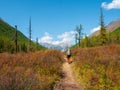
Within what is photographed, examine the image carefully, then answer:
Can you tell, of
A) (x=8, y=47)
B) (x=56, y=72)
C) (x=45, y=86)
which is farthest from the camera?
(x=8, y=47)

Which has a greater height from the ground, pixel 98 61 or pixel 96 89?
pixel 98 61

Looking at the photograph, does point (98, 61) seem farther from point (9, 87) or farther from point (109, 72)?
point (9, 87)

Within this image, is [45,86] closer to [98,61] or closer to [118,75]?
[118,75]

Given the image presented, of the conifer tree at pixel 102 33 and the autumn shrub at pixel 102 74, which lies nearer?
the autumn shrub at pixel 102 74

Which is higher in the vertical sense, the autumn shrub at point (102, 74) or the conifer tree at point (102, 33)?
the conifer tree at point (102, 33)

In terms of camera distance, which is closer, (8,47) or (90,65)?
(90,65)

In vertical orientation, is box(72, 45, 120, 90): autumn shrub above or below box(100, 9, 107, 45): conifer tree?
below

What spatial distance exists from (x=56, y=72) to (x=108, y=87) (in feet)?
17.1

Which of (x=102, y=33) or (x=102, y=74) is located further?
(x=102, y=33)

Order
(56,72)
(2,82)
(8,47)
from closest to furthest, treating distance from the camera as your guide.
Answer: (2,82)
(56,72)
(8,47)

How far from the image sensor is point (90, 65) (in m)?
19.4

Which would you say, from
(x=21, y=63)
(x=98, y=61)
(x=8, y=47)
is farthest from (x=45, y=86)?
(x=8, y=47)

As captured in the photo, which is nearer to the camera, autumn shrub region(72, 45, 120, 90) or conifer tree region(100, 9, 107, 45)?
autumn shrub region(72, 45, 120, 90)

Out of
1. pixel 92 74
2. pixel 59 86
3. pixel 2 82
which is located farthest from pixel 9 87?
pixel 92 74
